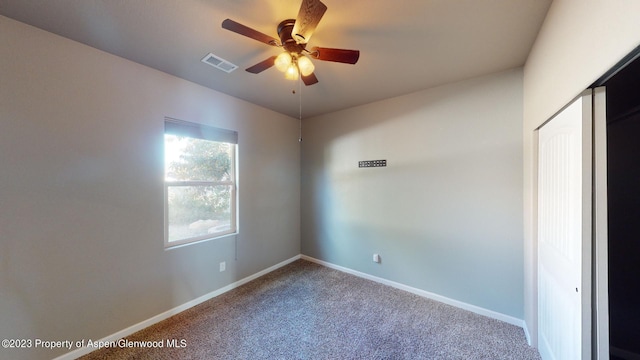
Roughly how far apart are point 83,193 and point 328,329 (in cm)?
251

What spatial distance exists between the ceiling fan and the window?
50.9 inches

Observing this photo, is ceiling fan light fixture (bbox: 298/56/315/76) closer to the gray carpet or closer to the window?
the window

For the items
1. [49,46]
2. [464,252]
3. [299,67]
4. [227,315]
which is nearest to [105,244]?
[227,315]

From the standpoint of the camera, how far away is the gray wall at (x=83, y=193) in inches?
63.6

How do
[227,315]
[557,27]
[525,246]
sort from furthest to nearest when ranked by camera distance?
1. [227,315]
2. [525,246]
3. [557,27]

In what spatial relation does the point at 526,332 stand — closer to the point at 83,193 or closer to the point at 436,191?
the point at 436,191

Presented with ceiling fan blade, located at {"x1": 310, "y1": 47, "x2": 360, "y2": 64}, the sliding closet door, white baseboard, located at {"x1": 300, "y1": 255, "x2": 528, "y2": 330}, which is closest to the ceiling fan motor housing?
ceiling fan blade, located at {"x1": 310, "y1": 47, "x2": 360, "y2": 64}

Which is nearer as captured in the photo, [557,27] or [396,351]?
[557,27]

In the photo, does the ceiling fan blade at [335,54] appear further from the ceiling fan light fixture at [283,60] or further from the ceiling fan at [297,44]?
the ceiling fan light fixture at [283,60]

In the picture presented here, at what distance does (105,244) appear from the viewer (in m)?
2.00

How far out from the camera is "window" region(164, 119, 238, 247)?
8.18ft

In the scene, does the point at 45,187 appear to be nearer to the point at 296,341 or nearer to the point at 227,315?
the point at 227,315

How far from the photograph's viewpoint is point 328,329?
2.20 metres

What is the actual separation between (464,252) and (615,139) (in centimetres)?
153
